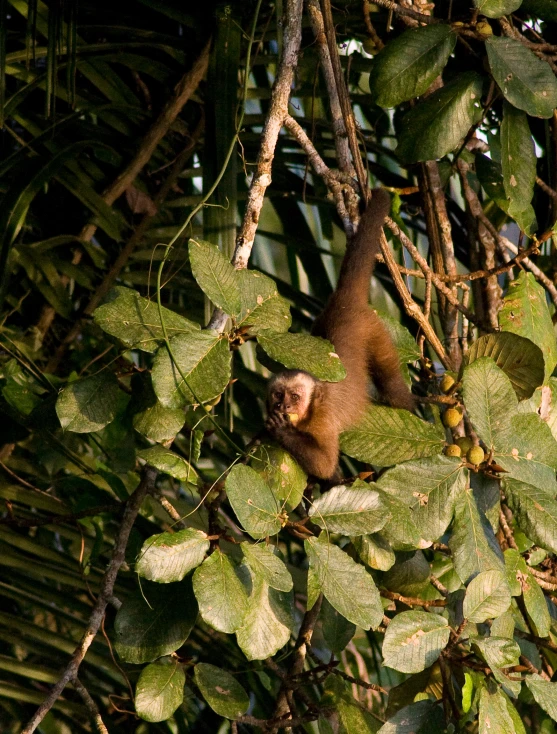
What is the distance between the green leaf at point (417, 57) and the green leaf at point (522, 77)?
116 mm

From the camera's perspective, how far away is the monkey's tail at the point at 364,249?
2.06 metres

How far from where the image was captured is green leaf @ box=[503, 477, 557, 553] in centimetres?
157

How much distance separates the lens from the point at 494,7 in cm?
191

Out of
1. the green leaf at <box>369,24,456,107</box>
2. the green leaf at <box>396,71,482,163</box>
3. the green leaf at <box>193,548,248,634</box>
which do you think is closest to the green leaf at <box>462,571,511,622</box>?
the green leaf at <box>193,548,248,634</box>

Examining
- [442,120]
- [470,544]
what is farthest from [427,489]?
[442,120]

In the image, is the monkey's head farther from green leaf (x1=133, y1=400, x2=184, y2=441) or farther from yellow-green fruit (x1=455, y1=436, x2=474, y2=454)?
green leaf (x1=133, y1=400, x2=184, y2=441)

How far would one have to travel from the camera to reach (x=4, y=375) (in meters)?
2.08

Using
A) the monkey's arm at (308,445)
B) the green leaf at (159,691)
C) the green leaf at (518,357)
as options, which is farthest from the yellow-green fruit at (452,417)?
the green leaf at (159,691)

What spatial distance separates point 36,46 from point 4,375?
3.75 ft

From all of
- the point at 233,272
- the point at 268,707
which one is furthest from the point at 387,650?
the point at 268,707

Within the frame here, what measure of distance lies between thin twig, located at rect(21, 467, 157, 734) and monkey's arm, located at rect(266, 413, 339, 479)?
529 mm

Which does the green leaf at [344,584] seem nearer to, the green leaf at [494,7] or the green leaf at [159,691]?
the green leaf at [159,691]

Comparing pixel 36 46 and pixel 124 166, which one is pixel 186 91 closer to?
pixel 124 166

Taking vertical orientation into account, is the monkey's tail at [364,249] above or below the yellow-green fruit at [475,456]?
above
